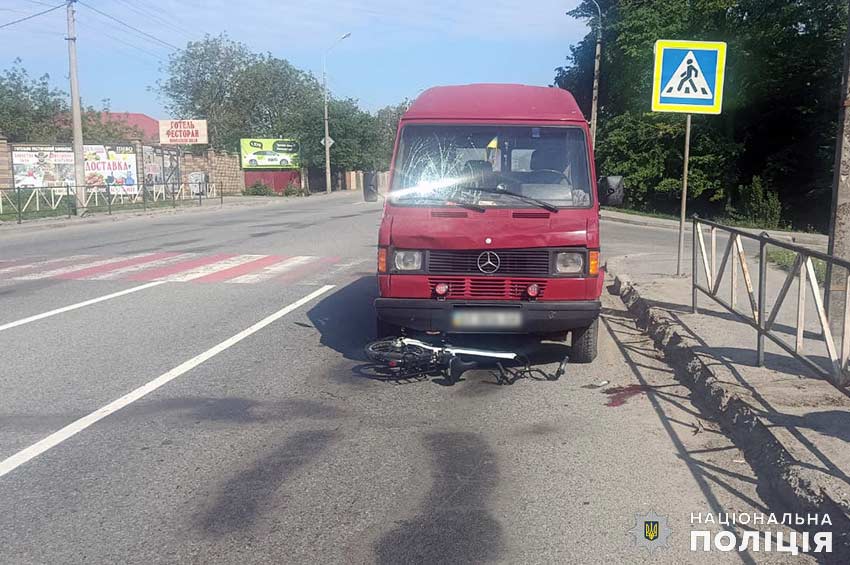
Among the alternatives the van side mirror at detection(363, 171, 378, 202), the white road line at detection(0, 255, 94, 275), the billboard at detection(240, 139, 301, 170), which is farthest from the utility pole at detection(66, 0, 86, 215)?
the billboard at detection(240, 139, 301, 170)

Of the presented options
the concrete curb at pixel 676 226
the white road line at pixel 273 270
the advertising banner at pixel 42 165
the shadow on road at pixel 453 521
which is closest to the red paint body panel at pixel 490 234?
the shadow on road at pixel 453 521

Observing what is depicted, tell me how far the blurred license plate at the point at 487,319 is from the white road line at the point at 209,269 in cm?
680

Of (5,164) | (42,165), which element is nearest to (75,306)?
(5,164)

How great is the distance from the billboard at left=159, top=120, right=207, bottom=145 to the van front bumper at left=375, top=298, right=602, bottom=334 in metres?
46.9

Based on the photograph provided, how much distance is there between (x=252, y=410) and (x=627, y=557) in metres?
3.07

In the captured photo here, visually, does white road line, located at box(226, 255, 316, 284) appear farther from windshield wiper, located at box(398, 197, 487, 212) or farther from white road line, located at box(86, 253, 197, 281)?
windshield wiper, located at box(398, 197, 487, 212)

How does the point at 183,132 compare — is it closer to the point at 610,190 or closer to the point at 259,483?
the point at 610,190

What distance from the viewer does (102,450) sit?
4887mm

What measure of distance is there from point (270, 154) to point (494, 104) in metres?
54.3

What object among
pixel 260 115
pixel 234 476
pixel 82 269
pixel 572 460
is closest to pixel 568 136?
pixel 572 460

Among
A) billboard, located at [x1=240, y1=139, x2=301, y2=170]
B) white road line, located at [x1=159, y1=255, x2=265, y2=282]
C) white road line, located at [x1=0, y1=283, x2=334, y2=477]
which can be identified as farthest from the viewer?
billboard, located at [x1=240, y1=139, x2=301, y2=170]

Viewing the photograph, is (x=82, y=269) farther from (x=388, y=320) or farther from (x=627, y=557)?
(x=627, y=557)

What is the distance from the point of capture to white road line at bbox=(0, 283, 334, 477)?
4.73 metres

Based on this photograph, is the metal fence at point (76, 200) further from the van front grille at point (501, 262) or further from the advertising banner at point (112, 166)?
the van front grille at point (501, 262)
